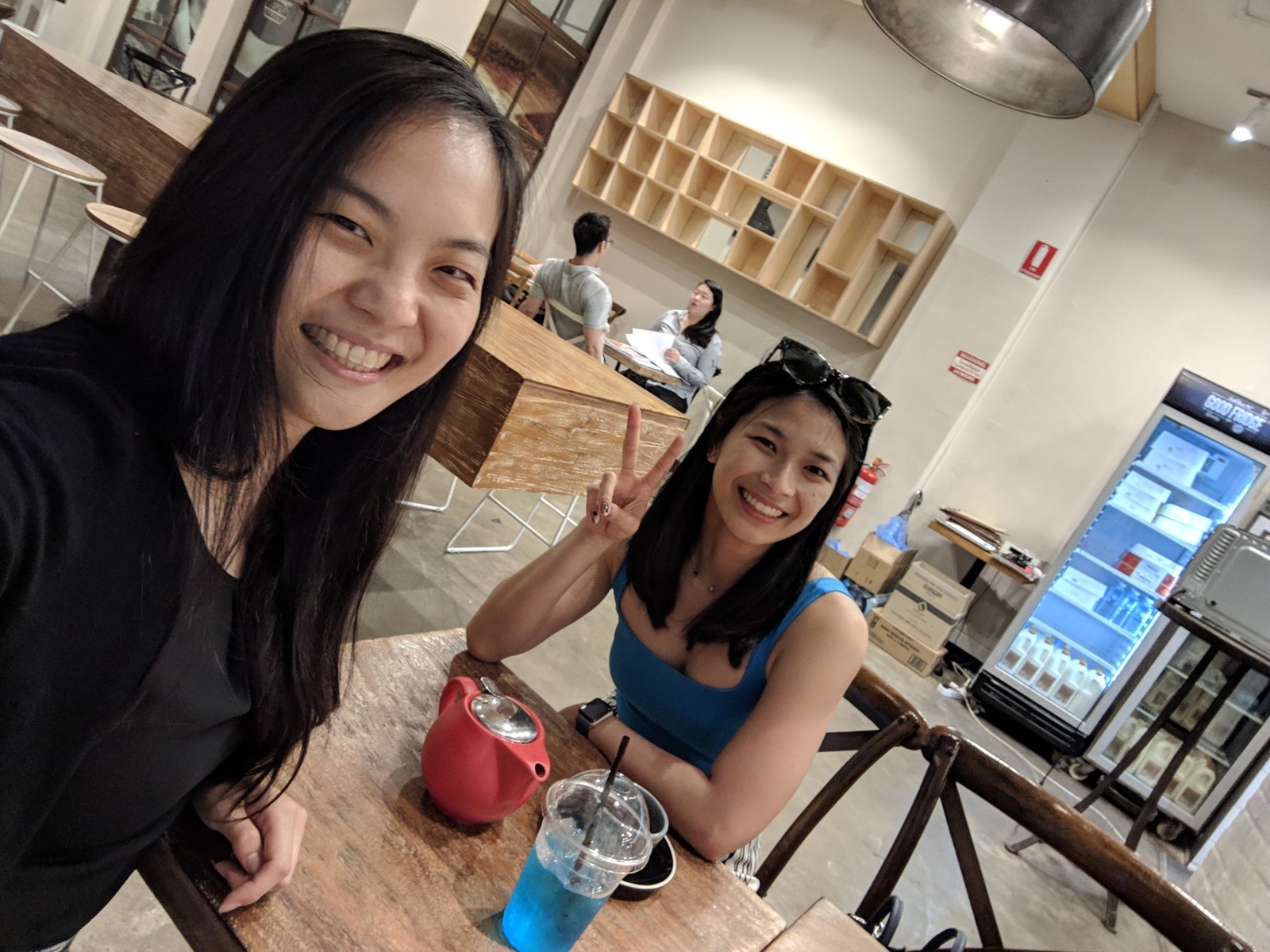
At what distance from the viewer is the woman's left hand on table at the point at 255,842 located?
753 millimetres

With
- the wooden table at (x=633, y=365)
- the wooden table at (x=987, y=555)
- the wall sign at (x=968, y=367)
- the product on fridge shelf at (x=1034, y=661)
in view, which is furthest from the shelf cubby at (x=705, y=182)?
A: the product on fridge shelf at (x=1034, y=661)

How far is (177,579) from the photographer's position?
0.65 metres

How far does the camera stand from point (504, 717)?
979 millimetres

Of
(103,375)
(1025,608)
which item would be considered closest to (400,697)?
(103,375)

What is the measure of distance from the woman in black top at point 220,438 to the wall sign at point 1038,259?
5.19 metres

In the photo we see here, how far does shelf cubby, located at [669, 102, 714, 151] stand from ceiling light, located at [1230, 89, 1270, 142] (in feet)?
11.6

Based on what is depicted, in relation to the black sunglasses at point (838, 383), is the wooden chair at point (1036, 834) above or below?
below

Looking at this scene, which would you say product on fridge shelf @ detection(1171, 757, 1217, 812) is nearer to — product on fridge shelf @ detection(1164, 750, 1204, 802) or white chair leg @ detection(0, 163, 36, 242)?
product on fridge shelf @ detection(1164, 750, 1204, 802)

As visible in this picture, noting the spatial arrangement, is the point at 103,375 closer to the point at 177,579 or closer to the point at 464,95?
the point at 177,579

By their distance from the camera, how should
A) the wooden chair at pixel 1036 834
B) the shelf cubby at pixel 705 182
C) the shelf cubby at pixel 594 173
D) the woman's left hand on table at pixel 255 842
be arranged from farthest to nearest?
the shelf cubby at pixel 594 173
the shelf cubby at pixel 705 182
the wooden chair at pixel 1036 834
the woman's left hand on table at pixel 255 842

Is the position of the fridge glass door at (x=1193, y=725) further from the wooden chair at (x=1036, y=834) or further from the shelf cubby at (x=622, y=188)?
the shelf cubby at (x=622, y=188)

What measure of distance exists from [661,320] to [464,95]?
5.05 m

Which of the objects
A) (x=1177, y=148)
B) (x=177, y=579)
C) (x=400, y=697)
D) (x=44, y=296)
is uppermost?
(x=1177, y=148)

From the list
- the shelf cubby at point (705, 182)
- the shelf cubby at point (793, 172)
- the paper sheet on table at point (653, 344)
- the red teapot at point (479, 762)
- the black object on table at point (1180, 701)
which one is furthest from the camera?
the shelf cubby at point (705, 182)
